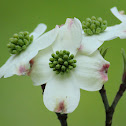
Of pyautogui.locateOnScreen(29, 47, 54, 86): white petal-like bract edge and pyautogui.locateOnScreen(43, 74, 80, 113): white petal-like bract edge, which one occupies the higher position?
pyautogui.locateOnScreen(29, 47, 54, 86): white petal-like bract edge

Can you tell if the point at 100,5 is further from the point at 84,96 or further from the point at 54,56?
the point at 54,56

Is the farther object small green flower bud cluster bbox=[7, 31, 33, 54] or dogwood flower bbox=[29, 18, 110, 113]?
small green flower bud cluster bbox=[7, 31, 33, 54]

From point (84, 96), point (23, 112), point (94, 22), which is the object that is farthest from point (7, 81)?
point (94, 22)

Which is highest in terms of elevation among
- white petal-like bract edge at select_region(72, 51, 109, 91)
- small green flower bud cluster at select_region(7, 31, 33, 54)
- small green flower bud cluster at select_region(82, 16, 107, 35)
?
small green flower bud cluster at select_region(82, 16, 107, 35)

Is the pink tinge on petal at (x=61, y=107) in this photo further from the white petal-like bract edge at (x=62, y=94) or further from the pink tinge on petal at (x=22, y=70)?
the pink tinge on petal at (x=22, y=70)

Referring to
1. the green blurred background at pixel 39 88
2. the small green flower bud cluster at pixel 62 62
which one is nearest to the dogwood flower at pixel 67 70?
the small green flower bud cluster at pixel 62 62

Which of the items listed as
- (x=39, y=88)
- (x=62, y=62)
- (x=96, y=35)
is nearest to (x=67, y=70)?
(x=62, y=62)

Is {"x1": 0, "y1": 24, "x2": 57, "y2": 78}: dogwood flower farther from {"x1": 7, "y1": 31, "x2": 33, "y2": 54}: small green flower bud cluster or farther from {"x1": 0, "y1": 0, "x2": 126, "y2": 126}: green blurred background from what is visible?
{"x1": 0, "y1": 0, "x2": 126, "y2": 126}: green blurred background

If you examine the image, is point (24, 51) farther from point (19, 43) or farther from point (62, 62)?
point (62, 62)

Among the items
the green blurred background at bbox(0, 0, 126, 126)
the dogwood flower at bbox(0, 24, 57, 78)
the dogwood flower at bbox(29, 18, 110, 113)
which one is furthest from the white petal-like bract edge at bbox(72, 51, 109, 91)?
the green blurred background at bbox(0, 0, 126, 126)
